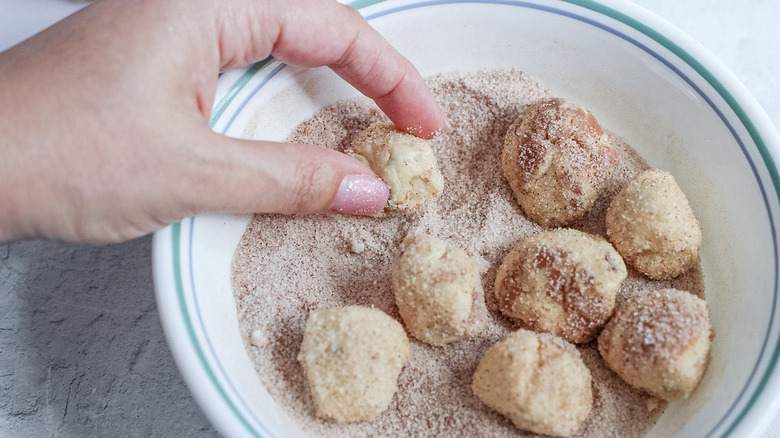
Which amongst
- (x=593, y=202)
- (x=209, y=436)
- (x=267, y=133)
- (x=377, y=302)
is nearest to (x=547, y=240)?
(x=593, y=202)

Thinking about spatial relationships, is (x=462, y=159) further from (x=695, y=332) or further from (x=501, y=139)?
(x=695, y=332)

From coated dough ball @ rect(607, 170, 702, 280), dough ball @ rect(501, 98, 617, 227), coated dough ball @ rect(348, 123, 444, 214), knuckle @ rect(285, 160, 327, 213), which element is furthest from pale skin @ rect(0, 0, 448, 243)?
coated dough ball @ rect(607, 170, 702, 280)

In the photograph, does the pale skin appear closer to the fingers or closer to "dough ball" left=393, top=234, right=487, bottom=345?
the fingers

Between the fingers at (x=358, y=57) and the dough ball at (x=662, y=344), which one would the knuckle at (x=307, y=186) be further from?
the dough ball at (x=662, y=344)

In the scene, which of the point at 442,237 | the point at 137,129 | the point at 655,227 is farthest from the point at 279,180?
the point at 655,227

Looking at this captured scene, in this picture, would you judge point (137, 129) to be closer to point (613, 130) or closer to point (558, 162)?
point (558, 162)

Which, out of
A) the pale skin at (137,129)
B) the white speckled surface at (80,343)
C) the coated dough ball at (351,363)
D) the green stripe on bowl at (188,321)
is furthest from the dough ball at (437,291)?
the white speckled surface at (80,343)
